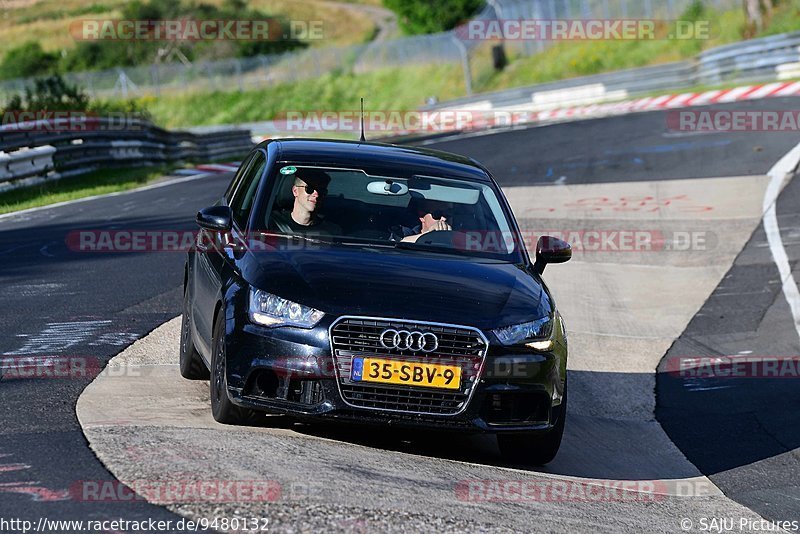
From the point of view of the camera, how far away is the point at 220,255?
7.34 meters

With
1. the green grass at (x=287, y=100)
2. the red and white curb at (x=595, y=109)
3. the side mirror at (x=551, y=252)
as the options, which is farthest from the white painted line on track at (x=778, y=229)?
the green grass at (x=287, y=100)

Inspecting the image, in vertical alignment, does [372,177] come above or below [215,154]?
above

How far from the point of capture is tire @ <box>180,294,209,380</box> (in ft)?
25.8

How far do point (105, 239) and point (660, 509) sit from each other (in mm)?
9944

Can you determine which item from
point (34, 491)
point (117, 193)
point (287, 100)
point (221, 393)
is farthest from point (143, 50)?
point (34, 491)

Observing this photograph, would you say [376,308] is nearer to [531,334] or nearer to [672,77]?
[531,334]

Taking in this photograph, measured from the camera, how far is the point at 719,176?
19.9 meters

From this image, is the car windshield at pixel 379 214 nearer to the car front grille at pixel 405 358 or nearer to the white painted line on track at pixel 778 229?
the car front grille at pixel 405 358

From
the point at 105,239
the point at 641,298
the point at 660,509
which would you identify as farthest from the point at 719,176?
the point at 660,509

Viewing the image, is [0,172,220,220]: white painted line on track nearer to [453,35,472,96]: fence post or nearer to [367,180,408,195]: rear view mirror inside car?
[367,180,408,195]: rear view mirror inside car

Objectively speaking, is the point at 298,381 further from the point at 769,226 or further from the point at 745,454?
the point at 769,226

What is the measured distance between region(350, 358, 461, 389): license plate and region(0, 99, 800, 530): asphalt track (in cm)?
48

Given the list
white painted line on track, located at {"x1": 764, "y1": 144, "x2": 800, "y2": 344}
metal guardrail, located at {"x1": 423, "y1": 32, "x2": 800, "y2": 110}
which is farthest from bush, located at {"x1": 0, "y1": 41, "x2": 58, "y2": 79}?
white painted line on track, located at {"x1": 764, "y1": 144, "x2": 800, "y2": 344}

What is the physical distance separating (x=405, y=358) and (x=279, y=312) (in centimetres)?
66
